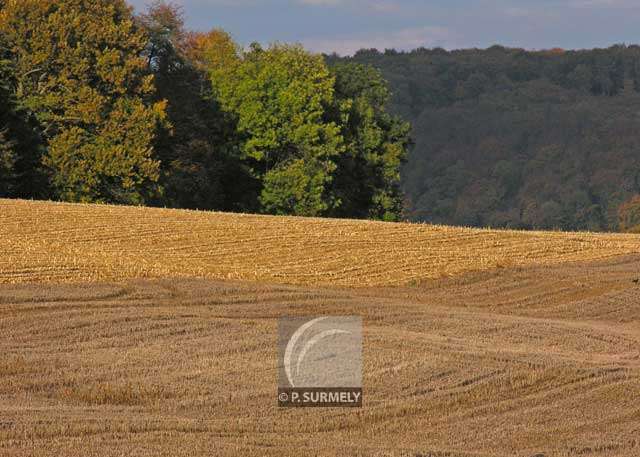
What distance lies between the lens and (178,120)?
67688 mm

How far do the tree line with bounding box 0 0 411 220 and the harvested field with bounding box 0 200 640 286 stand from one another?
12.8 m

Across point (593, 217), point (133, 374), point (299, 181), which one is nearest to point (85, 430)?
point (133, 374)

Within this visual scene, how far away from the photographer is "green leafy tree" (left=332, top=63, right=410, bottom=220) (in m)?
72.1

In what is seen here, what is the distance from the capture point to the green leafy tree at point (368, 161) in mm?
72062

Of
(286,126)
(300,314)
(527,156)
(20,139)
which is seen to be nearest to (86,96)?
(20,139)

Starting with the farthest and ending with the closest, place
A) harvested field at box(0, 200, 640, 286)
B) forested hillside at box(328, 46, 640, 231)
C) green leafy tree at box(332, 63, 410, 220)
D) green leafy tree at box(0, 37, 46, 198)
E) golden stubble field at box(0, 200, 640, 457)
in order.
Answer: forested hillside at box(328, 46, 640, 231) → green leafy tree at box(332, 63, 410, 220) → green leafy tree at box(0, 37, 46, 198) → harvested field at box(0, 200, 640, 286) → golden stubble field at box(0, 200, 640, 457)

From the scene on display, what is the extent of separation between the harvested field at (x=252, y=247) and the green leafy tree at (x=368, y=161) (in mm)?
24296

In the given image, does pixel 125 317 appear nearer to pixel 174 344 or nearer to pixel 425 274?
pixel 174 344

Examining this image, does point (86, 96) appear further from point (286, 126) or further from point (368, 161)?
point (368, 161)

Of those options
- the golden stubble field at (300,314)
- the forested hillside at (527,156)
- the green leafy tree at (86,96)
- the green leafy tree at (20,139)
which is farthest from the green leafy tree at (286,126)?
the forested hillside at (527,156)

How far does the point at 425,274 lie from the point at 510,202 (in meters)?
111

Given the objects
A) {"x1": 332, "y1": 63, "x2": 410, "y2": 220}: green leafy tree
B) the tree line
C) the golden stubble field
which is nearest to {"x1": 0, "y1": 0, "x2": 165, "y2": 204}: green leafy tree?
the tree line

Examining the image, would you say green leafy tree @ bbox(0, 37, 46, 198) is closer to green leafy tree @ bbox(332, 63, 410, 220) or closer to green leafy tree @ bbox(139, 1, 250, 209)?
green leafy tree @ bbox(139, 1, 250, 209)

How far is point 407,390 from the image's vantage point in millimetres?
16938
